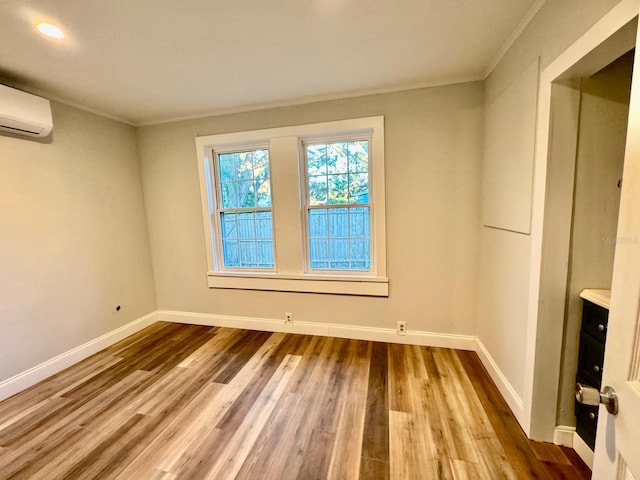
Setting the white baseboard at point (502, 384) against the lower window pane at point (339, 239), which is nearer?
the white baseboard at point (502, 384)

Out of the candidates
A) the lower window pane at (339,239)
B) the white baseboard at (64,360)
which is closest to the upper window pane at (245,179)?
A: the lower window pane at (339,239)

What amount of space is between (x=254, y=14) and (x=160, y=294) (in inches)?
123

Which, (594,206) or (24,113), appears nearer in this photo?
(594,206)

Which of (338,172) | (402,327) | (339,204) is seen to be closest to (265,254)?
(339,204)

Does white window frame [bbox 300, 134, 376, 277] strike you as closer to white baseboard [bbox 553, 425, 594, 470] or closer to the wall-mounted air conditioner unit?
white baseboard [bbox 553, 425, 594, 470]

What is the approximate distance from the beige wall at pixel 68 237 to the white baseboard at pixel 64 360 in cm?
5

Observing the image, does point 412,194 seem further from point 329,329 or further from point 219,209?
point 219,209

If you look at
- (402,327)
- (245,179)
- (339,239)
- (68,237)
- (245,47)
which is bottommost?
(402,327)

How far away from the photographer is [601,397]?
2.17 feet

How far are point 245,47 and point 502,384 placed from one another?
285 centimetres

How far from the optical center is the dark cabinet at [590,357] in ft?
4.20

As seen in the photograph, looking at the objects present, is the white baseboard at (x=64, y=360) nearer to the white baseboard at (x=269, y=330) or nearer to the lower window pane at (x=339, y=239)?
the white baseboard at (x=269, y=330)

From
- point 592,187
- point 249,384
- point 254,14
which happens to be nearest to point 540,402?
point 592,187

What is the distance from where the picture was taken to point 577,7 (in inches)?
45.8
